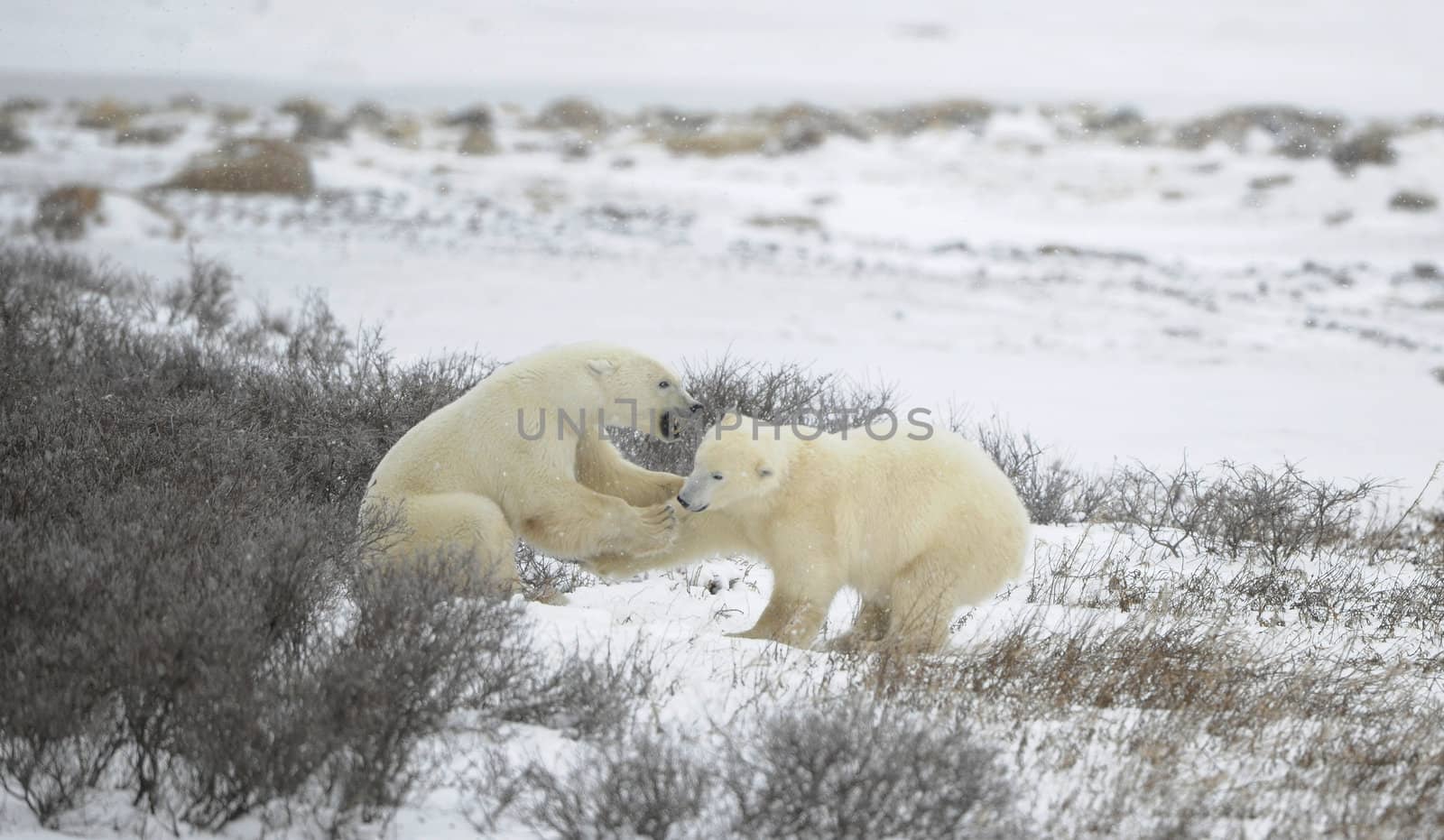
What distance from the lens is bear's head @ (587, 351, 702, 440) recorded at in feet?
15.0

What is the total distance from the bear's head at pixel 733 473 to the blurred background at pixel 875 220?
5024 mm

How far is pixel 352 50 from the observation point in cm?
5388

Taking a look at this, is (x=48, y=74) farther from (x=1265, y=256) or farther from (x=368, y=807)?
(x=368, y=807)

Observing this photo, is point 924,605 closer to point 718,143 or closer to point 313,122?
point 718,143

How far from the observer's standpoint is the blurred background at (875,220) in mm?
12258

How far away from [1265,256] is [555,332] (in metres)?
12.4

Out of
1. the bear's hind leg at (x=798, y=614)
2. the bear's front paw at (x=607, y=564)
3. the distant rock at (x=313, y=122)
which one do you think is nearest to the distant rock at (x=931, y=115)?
the distant rock at (x=313, y=122)

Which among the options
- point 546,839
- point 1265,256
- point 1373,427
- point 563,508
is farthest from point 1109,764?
point 1265,256

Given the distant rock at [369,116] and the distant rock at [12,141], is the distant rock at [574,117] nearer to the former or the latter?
the distant rock at [369,116]

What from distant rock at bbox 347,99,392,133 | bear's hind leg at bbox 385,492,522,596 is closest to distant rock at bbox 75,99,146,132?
distant rock at bbox 347,99,392,133

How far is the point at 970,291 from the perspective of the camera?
1669 cm

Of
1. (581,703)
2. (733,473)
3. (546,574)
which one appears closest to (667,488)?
(733,473)

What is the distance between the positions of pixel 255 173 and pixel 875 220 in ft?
37.1

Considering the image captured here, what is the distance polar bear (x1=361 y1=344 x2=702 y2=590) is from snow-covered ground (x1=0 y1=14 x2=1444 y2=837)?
31cm
